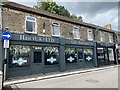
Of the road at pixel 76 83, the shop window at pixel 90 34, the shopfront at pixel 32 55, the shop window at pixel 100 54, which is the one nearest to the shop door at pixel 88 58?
the shop window at pixel 90 34

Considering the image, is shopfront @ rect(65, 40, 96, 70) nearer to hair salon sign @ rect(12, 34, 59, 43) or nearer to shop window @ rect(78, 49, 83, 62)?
shop window @ rect(78, 49, 83, 62)

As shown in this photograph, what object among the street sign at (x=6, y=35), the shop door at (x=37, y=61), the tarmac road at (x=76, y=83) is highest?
the street sign at (x=6, y=35)

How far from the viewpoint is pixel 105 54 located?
872 inches

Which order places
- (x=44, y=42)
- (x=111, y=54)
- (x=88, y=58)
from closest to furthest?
(x=44, y=42) → (x=88, y=58) → (x=111, y=54)

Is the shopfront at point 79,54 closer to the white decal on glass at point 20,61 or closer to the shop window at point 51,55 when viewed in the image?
the shop window at point 51,55

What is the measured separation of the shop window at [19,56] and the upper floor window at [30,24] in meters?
1.69

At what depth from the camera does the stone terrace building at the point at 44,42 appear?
39.7 ft

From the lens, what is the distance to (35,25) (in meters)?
13.8

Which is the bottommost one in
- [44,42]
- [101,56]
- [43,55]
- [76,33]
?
[101,56]

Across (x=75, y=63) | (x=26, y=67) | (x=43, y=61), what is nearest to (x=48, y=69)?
(x=43, y=61)

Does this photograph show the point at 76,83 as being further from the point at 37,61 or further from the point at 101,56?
the point at 101,56

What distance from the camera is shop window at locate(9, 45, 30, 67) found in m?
11.8

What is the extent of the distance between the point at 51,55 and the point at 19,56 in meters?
3.49

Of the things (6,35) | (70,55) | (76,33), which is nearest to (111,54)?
(76,33)
